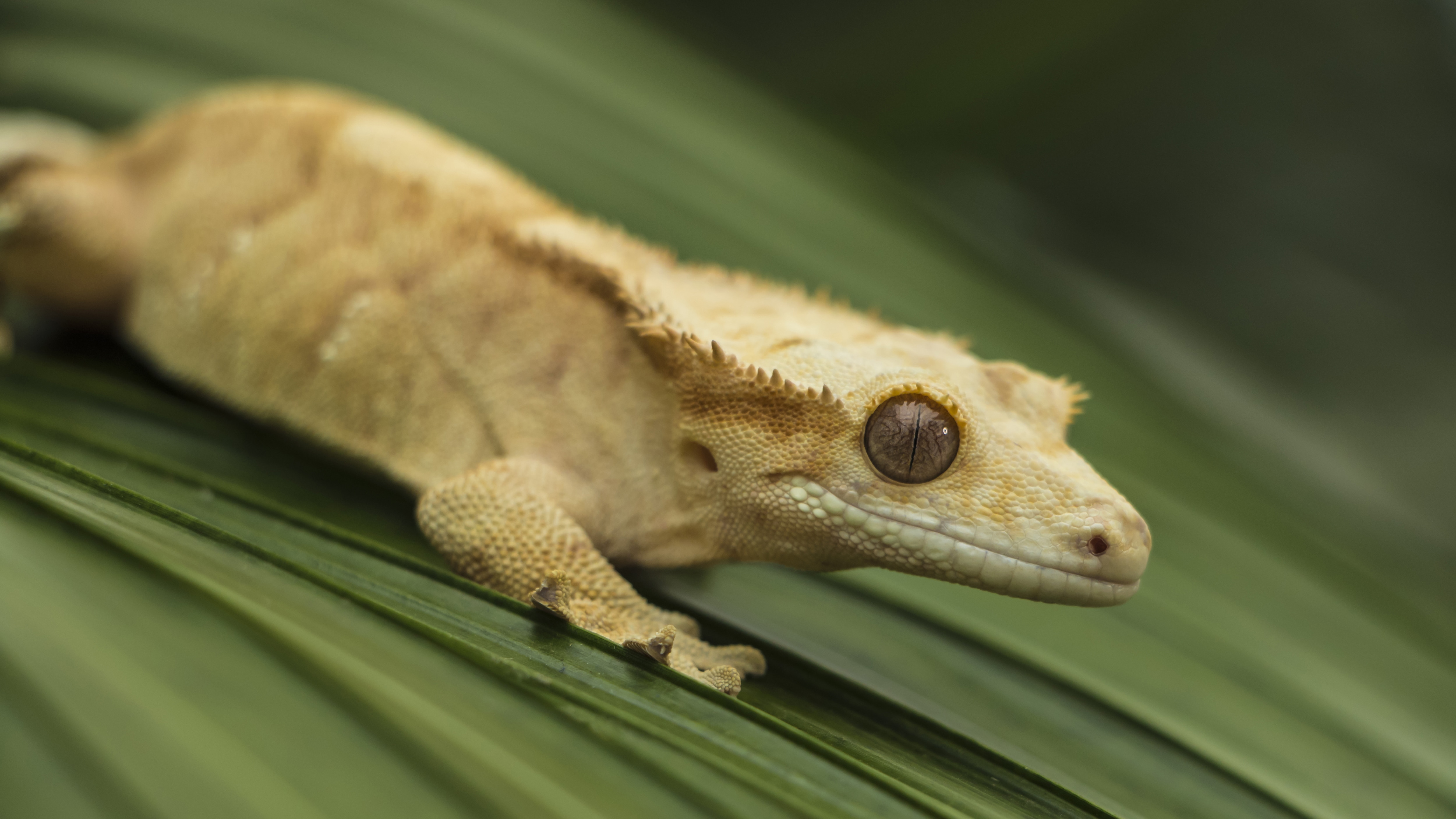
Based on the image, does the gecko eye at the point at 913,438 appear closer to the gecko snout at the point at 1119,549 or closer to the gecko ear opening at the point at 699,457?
the gecko snout at the point at 1119,549

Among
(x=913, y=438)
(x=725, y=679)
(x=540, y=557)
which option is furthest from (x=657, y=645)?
(x=913, y=438)

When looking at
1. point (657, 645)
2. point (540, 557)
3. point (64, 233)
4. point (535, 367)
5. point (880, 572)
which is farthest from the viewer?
point (64, 233)

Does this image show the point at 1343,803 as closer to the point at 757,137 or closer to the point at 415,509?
the point at 415,509

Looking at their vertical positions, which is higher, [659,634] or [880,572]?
[880,572]

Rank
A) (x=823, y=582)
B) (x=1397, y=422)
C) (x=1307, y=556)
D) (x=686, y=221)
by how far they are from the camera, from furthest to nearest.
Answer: (x=1397, y=422) → (x=686, y=221) → (x=1307, y=556) → (x=823, y=582)

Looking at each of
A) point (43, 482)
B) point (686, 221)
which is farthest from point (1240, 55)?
point (43, 482)

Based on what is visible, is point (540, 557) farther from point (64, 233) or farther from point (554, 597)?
point (64, 233)
